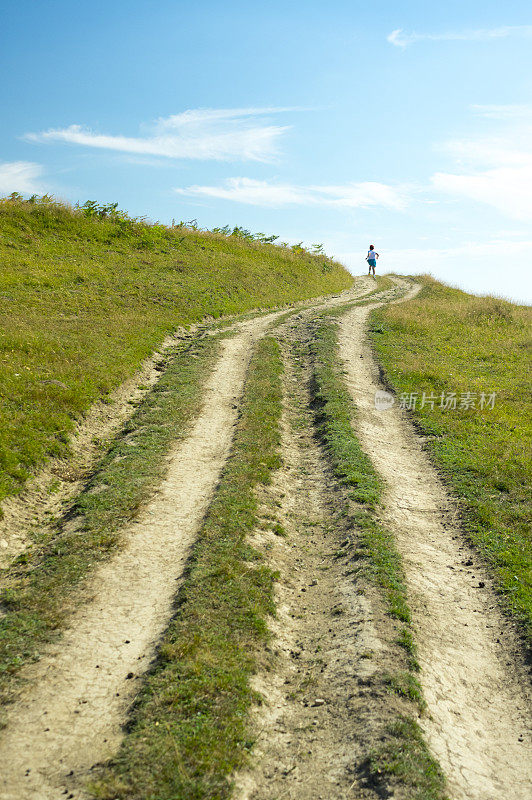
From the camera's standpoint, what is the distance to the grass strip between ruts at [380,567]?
22.3 ft

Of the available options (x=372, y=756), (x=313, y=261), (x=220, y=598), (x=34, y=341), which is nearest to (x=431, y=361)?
(x=34, y=341)

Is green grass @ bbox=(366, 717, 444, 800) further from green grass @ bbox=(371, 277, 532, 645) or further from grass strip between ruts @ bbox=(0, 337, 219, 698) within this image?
grass strip between ruts @ bbox=(0, 337, 219, 698)

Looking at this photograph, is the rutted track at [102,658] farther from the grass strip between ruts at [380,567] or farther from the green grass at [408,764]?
the grass strip between ruts at [380,567]

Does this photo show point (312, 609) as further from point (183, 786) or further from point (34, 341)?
point (34, 341)

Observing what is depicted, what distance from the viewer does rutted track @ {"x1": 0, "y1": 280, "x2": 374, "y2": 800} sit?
259 inches

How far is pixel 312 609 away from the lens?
10250mm

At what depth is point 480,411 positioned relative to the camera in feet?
69.8

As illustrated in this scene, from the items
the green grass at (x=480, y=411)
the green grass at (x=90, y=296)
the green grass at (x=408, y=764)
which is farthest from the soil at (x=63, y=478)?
the green grass at (x=480, y=411)

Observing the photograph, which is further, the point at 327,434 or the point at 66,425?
the point at 327,434

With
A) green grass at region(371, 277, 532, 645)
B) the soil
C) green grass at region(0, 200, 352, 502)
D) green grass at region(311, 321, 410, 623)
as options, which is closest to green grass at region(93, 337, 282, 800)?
green grass at region(311, 321, 410, 623)

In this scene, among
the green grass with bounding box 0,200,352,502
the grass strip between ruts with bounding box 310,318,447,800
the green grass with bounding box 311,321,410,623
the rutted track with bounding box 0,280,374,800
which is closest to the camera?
the rutted track with bounding box 0,280,374,800

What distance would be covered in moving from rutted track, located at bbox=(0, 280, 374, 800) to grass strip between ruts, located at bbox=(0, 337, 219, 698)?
0.32 meters

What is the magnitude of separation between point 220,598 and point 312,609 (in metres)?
1.82

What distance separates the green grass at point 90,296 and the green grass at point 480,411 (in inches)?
433
